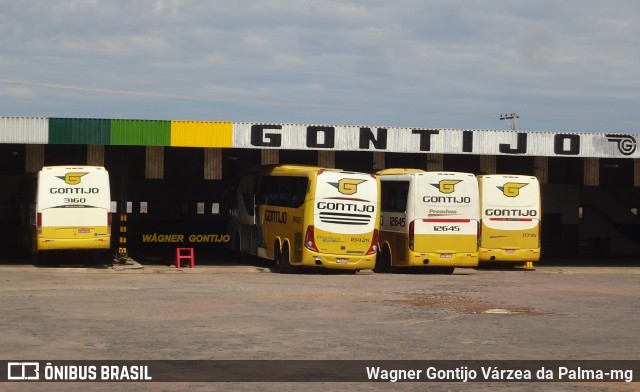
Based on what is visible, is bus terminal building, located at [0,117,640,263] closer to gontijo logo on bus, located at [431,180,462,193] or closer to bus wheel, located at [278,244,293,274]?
gontijo logo on bus, located at [431,180,462,193]

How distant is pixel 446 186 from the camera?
31.9 meters

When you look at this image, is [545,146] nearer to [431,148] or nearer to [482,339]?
[431,148]

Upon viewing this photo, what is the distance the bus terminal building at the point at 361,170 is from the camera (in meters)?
36.7

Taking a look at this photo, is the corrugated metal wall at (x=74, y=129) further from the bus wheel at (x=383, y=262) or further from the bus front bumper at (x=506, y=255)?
the bus front bumper at (x=506, y=255)

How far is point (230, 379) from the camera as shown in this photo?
11812 mm

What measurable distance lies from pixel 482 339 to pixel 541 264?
85.3ft

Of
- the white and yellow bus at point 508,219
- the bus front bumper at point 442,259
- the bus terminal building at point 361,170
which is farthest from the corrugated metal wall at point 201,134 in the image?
the white and yellow bus at point 508,219

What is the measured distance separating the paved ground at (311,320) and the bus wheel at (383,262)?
4.59 meters

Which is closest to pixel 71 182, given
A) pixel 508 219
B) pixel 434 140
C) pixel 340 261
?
pixel 340 261

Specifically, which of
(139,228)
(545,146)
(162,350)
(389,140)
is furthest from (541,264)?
(162,350)

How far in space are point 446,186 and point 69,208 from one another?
36.9 ft

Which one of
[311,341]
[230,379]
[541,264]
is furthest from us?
[541,264]

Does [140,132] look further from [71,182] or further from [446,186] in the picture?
[446,186]

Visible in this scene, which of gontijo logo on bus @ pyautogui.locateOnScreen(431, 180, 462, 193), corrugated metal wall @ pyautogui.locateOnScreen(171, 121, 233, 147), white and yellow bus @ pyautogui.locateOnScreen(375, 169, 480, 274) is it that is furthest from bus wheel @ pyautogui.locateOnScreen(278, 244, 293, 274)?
gontijo logo on bus @ pyautogui.locateOnScreen(431, 180, 462, 193)
